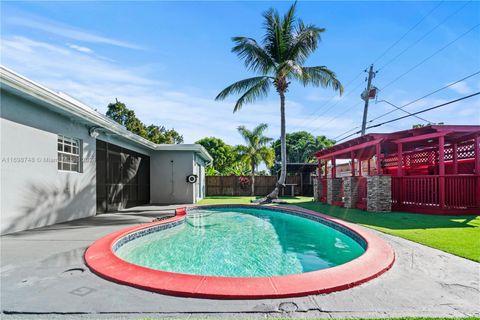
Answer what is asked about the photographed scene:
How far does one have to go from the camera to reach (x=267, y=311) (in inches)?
100

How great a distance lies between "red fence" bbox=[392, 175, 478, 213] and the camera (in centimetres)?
938

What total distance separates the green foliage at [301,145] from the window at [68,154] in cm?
3975

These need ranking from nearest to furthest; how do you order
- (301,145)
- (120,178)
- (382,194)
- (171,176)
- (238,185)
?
(382,194)
(120,178)
(171,176)
(238,185)
(301,145)

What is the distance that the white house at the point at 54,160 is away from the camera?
19.9 feet

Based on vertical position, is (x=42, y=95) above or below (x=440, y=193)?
above

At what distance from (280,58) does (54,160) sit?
11489mm

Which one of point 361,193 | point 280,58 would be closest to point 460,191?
point 361,193

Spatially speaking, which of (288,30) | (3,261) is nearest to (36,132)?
(3,261)

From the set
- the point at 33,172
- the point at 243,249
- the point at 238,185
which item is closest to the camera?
the point at 243,249

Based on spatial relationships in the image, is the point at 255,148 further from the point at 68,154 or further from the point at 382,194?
the point at 68,154

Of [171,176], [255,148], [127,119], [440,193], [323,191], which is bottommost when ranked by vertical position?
[323,191]

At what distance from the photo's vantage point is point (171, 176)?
52.8ft

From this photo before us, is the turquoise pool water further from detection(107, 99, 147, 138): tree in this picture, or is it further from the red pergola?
detection(107, 99, 147, 138): tree

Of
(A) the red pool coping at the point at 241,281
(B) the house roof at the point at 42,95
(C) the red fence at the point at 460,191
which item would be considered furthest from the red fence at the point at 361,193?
(B) the house roof at the point at 42,95
